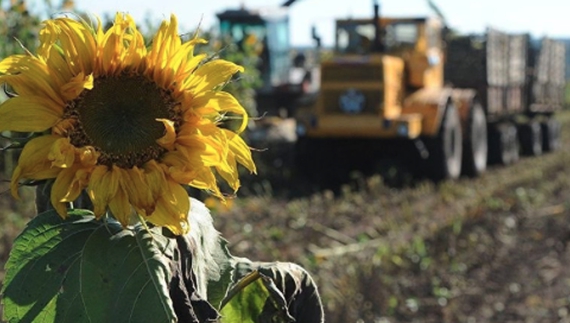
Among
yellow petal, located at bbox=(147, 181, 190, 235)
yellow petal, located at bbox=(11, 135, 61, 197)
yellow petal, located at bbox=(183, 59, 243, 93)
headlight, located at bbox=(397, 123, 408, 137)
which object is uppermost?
yellow petal, located at bbox=(183, 59, 243, 93)

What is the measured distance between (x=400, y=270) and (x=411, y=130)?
457 cm

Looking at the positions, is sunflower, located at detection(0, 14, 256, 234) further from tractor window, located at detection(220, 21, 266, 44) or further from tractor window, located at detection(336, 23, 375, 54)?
tractor window, located at detection(220, 21, 266, 44)

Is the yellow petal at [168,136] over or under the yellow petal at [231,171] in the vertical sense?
over

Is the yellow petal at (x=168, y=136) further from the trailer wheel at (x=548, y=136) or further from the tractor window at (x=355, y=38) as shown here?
the trailer wheel at (x=548, y=136)

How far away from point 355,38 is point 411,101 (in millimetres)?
1134

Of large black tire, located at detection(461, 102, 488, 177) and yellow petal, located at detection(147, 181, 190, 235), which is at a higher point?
yellow petal, located at detection(147, 181, 190, 235)

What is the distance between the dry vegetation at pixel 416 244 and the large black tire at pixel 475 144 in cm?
178

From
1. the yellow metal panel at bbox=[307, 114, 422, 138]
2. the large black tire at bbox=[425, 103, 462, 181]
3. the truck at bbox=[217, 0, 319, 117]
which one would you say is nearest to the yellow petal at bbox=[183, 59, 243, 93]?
the yellow metal panel at bbox=[307, 114, 422, 138]

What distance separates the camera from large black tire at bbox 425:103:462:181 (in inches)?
442

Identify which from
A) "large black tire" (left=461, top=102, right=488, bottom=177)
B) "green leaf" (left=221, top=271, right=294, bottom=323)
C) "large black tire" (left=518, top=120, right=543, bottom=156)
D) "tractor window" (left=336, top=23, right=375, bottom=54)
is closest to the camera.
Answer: "green leaf" (left=221, top=271, right=294, bottom=323)

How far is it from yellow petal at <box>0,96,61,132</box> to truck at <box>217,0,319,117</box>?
1650cm

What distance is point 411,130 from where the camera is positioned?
35.4 feet

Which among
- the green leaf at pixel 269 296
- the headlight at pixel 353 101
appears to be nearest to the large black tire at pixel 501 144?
the headlight at pixel 353 101

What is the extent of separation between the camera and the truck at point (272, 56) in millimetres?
18770
